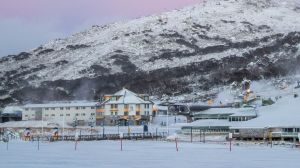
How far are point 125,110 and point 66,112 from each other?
17.1 metres

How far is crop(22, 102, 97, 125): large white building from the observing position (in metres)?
151

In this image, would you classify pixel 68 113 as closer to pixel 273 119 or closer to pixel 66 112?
pixel 66 112

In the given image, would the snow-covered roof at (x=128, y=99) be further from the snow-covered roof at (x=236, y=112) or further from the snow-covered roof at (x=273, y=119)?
the snow-covered roof at (x=273, y=119)

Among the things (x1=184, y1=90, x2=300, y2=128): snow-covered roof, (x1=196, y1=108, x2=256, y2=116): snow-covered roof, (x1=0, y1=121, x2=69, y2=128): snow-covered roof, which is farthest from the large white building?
(x1=184, y1=90, x2=300, y2=128): snow-covered roof

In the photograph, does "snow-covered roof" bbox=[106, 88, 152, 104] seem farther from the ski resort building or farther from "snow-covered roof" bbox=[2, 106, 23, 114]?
"snow-covered roof" bbox=[2, 106, 23, 114]

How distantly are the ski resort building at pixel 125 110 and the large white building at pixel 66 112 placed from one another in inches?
115

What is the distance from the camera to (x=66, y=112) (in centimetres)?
15300

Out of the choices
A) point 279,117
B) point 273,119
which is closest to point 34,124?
point 273,119

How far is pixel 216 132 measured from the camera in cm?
10050

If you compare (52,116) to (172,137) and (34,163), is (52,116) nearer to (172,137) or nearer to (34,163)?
(172,137)

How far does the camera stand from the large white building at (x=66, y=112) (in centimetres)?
15075

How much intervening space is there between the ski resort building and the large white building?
9.58 feet

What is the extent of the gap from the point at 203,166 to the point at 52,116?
116m

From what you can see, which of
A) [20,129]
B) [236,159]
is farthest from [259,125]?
[20,129]
